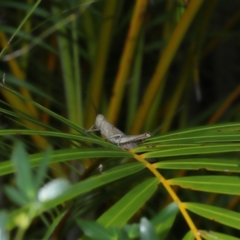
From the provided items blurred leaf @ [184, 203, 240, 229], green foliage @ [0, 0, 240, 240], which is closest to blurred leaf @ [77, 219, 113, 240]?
green foliage @ [0, 0, 240, 240]

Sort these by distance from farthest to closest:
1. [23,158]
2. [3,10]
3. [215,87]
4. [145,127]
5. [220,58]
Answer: [215,87]
[220,58]
[3,10]
[145,127]
[23,158]

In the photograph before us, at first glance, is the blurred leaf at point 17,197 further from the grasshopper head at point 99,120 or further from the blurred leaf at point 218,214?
the grasshopper head at point 99,120

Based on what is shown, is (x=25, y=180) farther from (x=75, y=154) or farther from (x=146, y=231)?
(x=75, y=154)

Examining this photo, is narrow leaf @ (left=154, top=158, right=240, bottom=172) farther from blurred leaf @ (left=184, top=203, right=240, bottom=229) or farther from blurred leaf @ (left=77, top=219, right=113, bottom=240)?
blurred leaf @ (left=77, top=219, right=113, bottom=240)

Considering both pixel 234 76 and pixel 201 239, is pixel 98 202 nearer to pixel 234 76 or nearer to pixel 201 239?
pixel 201 239

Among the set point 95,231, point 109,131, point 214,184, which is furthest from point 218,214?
point 109,131

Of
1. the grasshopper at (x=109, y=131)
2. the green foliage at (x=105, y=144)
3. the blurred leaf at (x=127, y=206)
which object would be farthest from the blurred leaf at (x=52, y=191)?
the grasshopper at (x=109, y=131)

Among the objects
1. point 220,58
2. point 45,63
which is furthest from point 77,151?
point 220,58
